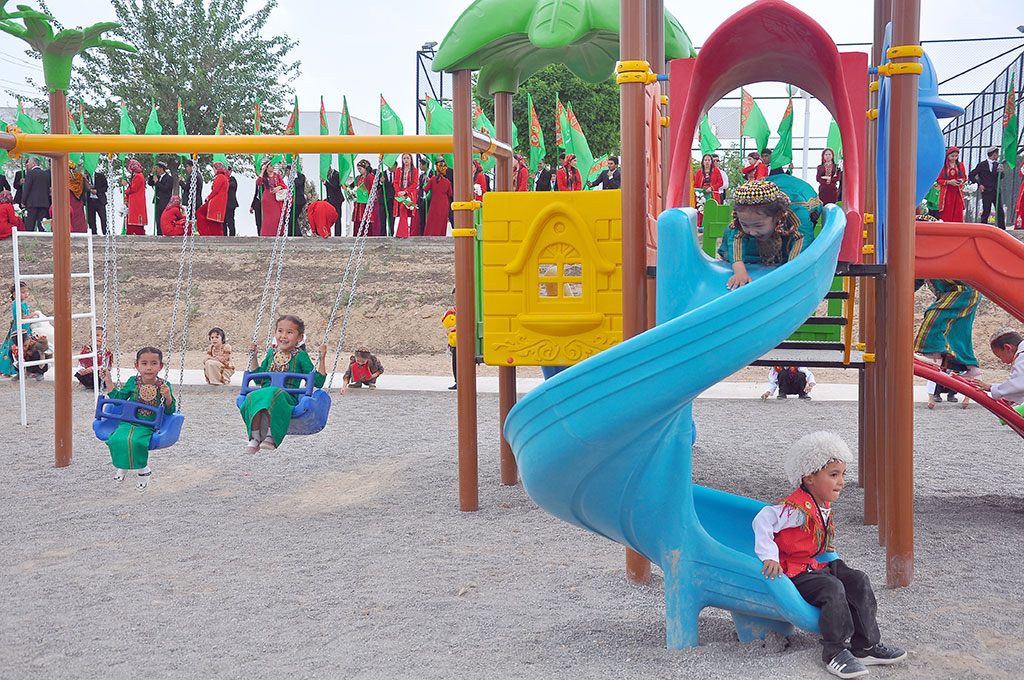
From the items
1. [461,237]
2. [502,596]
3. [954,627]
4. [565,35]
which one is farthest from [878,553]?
[565,35]

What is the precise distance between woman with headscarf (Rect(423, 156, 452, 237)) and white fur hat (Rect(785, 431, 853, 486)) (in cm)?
1559

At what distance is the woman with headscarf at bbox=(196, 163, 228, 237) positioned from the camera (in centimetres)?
1711

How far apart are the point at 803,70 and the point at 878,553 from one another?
2.74 meters

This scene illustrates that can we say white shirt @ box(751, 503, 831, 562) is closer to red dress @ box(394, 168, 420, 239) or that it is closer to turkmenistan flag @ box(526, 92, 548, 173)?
red dress @ box(394, 168, 420, 239)

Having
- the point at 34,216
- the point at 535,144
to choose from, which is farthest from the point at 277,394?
the point at 34,216

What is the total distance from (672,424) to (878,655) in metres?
1.15

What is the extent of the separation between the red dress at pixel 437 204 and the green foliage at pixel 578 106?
27.8 feet

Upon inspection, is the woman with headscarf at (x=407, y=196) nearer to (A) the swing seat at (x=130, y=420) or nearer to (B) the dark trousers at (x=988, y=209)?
(B) the dark trousers at (x=988, y=209)

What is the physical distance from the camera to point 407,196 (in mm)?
18484

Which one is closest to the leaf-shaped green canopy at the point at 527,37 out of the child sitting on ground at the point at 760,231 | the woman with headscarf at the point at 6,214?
the child sitting on ground at the point at 760,231

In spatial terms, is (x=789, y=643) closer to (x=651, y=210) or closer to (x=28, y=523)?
(x=651, y=210)

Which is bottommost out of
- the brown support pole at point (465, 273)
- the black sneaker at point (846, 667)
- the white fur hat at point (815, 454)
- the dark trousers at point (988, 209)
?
the black sneaker at point (846, 667)

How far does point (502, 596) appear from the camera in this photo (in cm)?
452

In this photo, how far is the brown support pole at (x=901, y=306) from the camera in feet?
14.4
